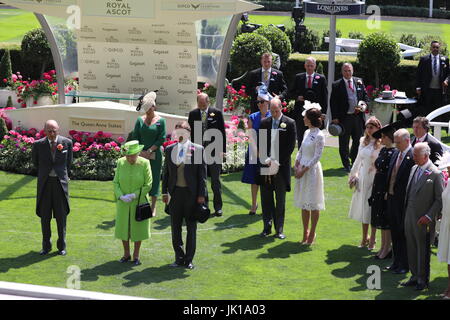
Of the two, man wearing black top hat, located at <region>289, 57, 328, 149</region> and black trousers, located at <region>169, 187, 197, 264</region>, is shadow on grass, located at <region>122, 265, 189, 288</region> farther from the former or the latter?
man wearing black top hat, located at <region>289, 57, 328, 149</region>

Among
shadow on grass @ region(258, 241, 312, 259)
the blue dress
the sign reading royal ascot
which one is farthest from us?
the sign reading royal ascot

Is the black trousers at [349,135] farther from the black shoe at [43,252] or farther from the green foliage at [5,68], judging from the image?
the green foliage at [5,68]

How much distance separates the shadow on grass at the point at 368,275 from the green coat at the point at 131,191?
7.51 feet

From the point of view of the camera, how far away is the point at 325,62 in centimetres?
2241

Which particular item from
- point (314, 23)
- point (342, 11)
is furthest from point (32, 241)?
point (314, 23)

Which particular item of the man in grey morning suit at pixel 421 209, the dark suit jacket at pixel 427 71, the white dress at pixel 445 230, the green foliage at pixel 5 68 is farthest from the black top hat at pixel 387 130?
the green foliage at pixel 5 68

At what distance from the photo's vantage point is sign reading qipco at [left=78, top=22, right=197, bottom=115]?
17.4 m

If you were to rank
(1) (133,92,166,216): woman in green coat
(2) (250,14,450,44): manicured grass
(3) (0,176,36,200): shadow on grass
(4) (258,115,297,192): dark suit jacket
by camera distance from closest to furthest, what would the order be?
(4) (258,115,297,192): dark suit jacket → (1) (133,92,166,216): woman in green coat → (3) (0,176,36,200): shadow on grass → (2) (250,14,450,44): manicured grass

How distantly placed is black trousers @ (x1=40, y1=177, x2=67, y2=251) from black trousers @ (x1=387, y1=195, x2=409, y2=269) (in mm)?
3935

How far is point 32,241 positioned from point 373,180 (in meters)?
4.31

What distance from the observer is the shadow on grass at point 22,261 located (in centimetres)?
1138

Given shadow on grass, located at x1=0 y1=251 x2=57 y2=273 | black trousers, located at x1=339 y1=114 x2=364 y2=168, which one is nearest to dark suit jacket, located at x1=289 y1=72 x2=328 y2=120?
black trousers, located at x1=339 y1=114 x2=364 y2=168

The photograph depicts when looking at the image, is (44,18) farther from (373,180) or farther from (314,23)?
(314,23)

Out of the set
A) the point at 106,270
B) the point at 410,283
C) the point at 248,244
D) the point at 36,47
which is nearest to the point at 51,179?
the point at 106,270
